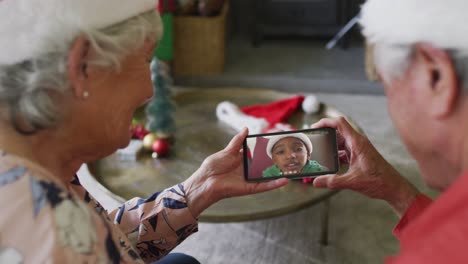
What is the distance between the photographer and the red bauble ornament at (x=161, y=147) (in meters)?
1.96

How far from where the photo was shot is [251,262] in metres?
1.95

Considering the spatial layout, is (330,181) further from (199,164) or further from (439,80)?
(199,164)

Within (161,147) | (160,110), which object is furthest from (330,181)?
(160,110)

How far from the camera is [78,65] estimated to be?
84 cm

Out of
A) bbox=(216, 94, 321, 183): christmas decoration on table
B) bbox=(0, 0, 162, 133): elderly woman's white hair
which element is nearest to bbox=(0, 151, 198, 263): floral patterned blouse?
bbox=(0, 0, 162, 133): elderly woman's white hair

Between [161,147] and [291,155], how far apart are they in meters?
0.81

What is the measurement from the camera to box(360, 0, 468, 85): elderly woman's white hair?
0.72 metres

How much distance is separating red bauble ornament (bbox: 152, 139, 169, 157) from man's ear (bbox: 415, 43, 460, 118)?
1307 mm

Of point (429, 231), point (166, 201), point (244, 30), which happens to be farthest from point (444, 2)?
point (244, 30)

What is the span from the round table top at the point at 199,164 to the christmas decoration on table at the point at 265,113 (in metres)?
0.03

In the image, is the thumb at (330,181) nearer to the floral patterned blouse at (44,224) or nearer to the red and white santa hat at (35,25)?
the floral patterned blouse at (44,224)

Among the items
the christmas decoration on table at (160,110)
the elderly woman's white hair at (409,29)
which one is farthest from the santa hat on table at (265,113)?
the elderly woman's white hair at (409,29)

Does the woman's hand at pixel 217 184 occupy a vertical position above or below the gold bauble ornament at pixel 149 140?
above

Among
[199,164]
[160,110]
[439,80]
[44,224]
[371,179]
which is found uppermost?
[439,80]
